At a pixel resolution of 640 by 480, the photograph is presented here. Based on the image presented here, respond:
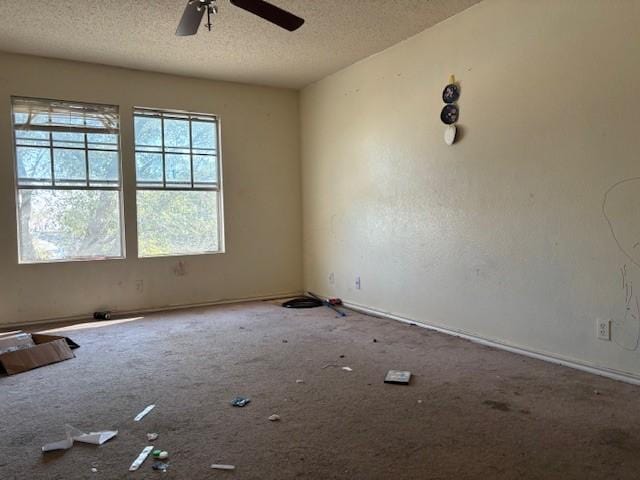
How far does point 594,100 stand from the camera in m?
2.85

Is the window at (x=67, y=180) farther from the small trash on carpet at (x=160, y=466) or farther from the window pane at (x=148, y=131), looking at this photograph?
the small trash on carpet at (x=160, y=466)

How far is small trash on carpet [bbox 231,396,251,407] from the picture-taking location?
2555mm

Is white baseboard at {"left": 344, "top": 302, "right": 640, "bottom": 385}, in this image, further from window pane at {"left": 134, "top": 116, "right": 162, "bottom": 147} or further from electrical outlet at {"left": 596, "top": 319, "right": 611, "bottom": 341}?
window pane at {"left": 134, "top": 116, "right": 162, "bottom": 147}

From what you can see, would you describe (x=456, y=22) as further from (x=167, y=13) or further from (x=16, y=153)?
(x=16, y=153)

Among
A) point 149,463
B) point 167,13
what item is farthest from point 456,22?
point 149,463

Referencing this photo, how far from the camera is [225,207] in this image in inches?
217

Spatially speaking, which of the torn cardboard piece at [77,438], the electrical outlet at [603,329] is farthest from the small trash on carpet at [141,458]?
the electrical outlet at [603,329]

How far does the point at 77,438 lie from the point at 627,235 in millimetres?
3145

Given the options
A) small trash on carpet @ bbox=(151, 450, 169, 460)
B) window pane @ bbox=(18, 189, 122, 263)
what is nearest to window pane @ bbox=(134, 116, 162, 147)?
window pane @ bbox=(18, 189, 122, 263)

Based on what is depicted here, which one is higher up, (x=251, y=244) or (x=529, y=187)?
(x=529, y=187)

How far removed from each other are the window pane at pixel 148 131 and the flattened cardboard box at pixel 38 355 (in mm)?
2330

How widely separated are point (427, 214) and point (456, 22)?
1575 millimetres

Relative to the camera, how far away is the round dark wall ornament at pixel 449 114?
3.78m

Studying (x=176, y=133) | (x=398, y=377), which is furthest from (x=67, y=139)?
(x=398, y=377)
